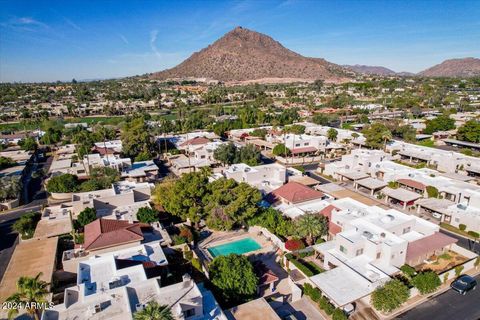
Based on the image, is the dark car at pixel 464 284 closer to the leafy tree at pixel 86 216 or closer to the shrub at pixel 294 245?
the shrub at pixel 294 245

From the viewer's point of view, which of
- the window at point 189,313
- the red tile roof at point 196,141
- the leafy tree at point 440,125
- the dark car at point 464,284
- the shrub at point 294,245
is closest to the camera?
the window at point 189,313

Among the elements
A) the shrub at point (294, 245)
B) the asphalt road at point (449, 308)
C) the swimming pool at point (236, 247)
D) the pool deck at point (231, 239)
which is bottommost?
the asphalt road at point (449, 308)

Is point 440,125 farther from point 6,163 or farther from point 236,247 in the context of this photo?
point 6,163

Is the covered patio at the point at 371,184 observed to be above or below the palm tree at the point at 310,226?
below

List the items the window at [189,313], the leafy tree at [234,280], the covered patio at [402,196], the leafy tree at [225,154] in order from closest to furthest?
the window at [189,313]
the leafy tree at [234,280]
the covered patio at [402,196]
the leafy tree at [225,154]

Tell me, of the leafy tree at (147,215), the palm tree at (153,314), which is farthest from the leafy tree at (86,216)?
the palm tree at (153,314)

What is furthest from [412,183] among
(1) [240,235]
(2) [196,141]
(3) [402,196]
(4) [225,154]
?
(2) [196,141]
